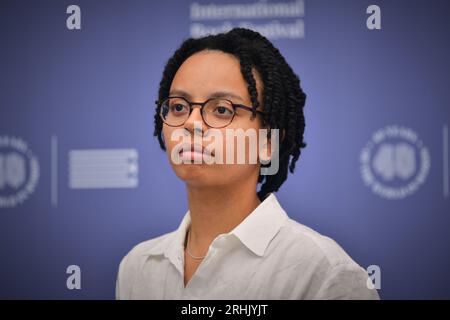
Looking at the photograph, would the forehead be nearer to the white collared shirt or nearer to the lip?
the lip

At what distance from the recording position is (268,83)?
1610 mm

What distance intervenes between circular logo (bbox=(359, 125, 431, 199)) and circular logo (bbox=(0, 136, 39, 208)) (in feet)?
4.27

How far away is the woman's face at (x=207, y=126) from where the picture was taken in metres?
1.55

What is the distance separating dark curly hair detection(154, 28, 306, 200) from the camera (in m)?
1.61

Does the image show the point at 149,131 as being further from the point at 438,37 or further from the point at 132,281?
the point at 438,37

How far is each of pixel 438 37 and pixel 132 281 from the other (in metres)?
1.44

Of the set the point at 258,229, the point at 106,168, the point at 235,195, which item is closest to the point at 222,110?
the point at 235,195

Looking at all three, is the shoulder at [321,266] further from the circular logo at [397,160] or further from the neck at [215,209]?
the circular logo at [397,160]

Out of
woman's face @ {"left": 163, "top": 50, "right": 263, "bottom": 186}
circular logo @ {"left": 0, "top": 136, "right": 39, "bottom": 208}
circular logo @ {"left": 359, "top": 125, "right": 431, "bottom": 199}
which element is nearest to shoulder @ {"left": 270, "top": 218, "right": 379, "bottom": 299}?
woman's face @ {"left": 163, "top": 50, "right": 263, "bottom": 186}

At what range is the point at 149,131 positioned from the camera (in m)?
1.93

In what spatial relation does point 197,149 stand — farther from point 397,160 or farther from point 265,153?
point 397,160

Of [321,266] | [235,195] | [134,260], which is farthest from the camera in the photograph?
[134,260]

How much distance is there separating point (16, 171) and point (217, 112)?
3.06 ft

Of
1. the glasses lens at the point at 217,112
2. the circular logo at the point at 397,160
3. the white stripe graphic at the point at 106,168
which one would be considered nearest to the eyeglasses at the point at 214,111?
the glasses lens at the point at 217,112
